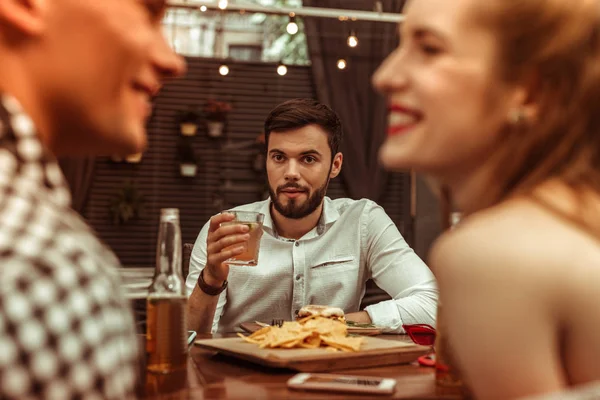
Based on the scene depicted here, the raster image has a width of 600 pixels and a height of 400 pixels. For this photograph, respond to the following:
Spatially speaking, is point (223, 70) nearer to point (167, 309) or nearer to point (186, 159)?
point (186, 159)

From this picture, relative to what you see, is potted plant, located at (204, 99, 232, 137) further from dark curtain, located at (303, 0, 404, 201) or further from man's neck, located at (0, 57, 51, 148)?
man's neck, located at (0, 57, 51, 148)

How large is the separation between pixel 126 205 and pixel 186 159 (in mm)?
715

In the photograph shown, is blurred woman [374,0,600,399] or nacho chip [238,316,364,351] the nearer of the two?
blurred woman [374,0,600,399]

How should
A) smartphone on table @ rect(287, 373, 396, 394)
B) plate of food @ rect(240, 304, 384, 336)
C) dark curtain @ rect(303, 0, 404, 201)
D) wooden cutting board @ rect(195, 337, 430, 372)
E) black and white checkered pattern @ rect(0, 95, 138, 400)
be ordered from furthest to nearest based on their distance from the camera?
dark curtain @ rect(303, 0, 404, 201) → plate of food @ rect(240, 304, 384, 336) → wooden cutting board @ rect(195, 337, 430, 372) → smartphone on table @ rect(287, 373, 396, 394) → black and white checkered pattern @ rect(0, 95, 138, 400)

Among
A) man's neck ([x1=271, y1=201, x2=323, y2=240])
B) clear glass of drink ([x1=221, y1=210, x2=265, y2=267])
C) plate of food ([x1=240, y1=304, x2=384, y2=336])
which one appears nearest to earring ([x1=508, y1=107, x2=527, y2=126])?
plate of food ([x1=240, y1=304, x2=384, y2=336])

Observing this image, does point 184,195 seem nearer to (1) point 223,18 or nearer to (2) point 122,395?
(1) point 223,18

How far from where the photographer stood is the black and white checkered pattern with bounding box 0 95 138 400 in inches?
20.7

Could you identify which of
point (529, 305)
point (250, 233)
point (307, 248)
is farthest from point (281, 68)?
point (529, 305)

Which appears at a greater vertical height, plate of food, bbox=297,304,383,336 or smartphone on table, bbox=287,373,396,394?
smartphone on table, bbox=287,373,396,394

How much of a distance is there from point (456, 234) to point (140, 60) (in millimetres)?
450

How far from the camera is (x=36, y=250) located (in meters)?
0.56

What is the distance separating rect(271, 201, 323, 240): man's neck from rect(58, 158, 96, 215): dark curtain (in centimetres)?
352

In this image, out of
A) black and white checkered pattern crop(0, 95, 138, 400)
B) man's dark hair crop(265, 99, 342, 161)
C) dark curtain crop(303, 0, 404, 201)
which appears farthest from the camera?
dark curtain crop(303, 0, 404, 201)

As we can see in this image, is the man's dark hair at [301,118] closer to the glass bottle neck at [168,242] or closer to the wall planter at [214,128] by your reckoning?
the glass bottle neck at [168,242]
